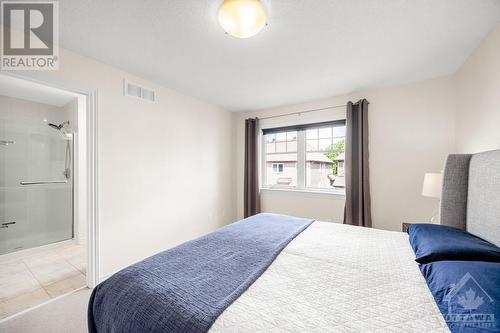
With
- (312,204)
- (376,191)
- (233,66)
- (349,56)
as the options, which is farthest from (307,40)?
(312,204)

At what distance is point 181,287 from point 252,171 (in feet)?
9.98

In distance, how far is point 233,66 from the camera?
2.39m

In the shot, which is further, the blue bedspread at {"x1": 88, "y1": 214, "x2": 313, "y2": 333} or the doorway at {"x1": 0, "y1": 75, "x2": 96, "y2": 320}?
the doorway at {"x1": 0, "y1": 75, "x2": 96, "y2": 320}

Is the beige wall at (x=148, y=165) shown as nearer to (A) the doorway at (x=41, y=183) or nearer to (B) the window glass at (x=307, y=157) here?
(A) the doorway at (x=41, y=183)

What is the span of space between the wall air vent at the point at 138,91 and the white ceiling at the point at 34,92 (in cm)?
112

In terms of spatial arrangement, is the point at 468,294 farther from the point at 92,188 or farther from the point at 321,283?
the point at 92,188

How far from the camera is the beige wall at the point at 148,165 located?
7.65 ft

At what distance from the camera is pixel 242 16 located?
4.67ft

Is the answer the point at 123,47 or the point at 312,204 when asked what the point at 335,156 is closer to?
the point at 312,204

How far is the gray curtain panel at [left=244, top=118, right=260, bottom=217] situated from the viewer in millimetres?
3998

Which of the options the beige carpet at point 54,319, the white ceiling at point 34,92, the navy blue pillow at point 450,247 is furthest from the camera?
the white ceiling at point 34,92

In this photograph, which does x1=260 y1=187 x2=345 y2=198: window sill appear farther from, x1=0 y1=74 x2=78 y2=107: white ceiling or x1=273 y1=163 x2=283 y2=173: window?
x1=0 y1=74 x2=78 y2=107: white ceiling
